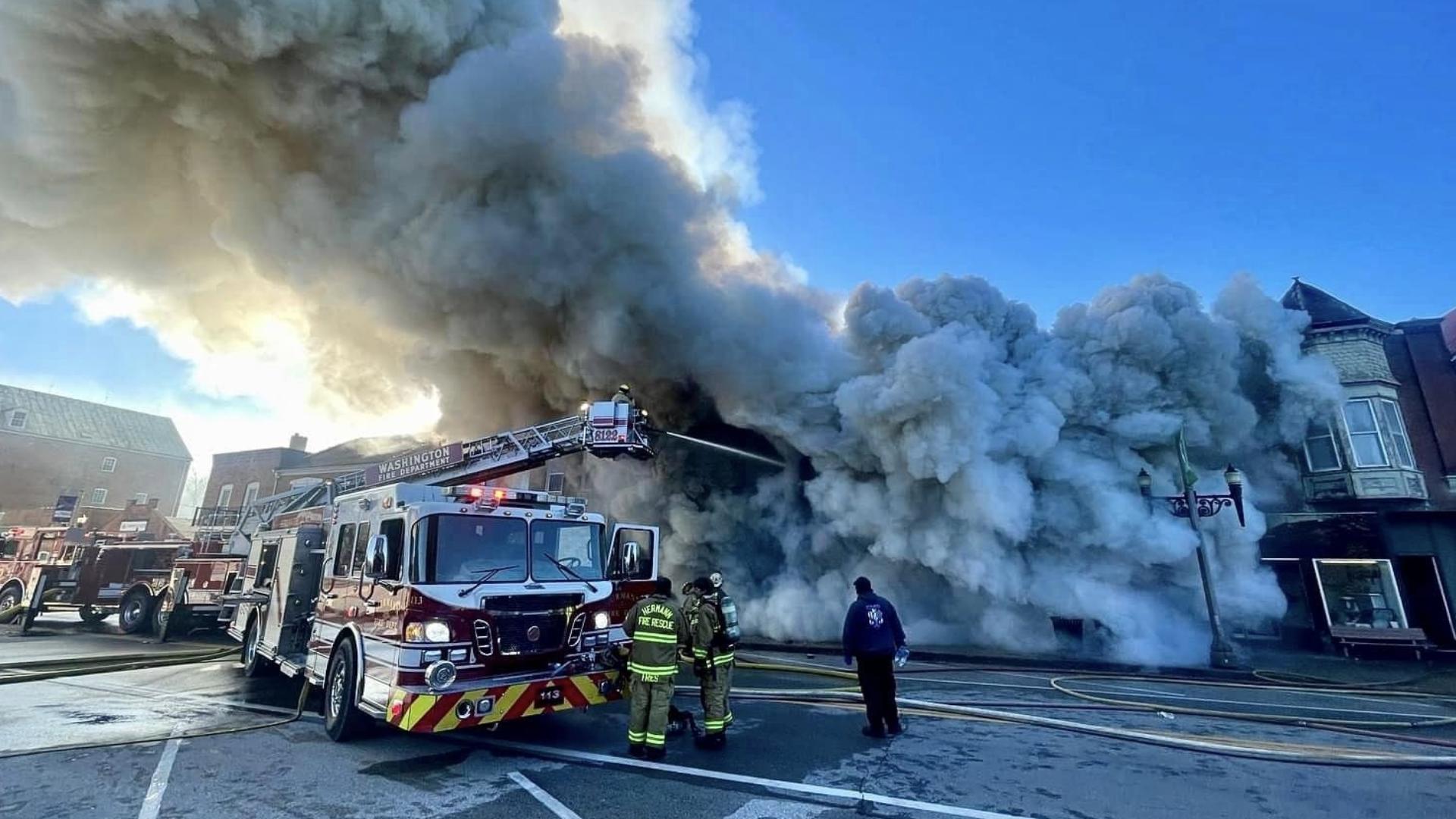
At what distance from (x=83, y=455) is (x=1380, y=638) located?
63.2 meters

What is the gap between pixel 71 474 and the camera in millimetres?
40969

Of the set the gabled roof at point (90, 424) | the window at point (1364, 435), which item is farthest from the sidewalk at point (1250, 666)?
the gabled roof at point (90, 424)

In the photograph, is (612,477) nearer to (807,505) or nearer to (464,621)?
(807,505)

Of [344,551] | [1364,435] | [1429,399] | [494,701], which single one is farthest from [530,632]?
[1429,399]

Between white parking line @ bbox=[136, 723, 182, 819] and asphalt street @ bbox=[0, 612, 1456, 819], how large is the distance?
0.02m

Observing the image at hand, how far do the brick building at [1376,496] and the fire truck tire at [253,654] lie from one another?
19.8 m

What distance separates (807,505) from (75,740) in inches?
543

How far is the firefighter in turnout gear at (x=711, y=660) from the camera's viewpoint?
18.1 ft

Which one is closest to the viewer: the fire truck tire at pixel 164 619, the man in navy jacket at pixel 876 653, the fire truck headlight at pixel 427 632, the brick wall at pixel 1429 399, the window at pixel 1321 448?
the fire truck headlight at pixel 427 632

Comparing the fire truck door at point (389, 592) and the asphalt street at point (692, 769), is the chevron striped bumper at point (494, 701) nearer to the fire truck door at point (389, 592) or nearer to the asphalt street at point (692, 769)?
the asphalt street at point (692, 769)

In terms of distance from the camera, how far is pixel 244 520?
46.3 ft

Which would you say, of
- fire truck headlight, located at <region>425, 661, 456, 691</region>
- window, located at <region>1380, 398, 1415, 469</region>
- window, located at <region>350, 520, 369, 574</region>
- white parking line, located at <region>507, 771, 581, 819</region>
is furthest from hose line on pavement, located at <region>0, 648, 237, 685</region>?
window, located at <region>1380, 398, 1415, 469</region>

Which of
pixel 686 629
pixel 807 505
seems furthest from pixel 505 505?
pixel 807 505

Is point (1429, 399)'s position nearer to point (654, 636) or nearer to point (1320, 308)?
point (1320, 308)
